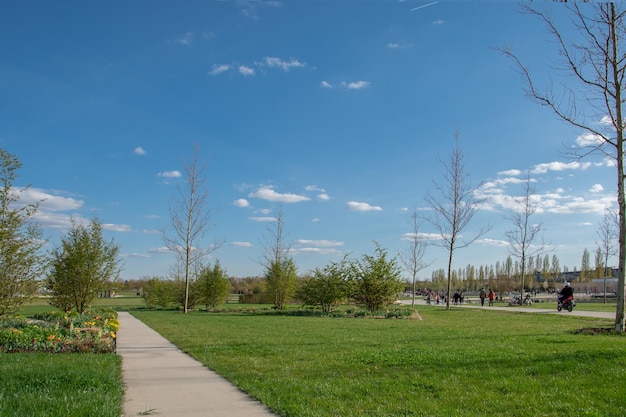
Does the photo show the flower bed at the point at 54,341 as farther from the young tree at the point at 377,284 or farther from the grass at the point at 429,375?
the young tree at the point at 377,284

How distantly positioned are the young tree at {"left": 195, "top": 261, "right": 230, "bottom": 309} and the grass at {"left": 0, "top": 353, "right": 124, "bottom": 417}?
26029mm

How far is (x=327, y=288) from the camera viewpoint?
89.7 feet

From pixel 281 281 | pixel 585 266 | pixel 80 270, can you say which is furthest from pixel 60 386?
pixel 585 266

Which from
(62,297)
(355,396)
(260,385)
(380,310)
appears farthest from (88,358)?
(380,310)

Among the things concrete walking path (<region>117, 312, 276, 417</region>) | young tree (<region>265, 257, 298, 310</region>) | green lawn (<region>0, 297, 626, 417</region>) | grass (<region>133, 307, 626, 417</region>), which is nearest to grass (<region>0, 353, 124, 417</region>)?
green lawn (<region>0, 297, 626, 417</region>)

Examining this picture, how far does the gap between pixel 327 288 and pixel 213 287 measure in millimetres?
11343

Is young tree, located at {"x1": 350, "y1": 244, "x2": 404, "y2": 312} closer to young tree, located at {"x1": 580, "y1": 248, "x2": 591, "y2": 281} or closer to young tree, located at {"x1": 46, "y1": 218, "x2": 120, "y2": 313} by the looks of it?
young tree, located at {"x1": 46, "y1": 218, "x2": 120, "y2": 313}

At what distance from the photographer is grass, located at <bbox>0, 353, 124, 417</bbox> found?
17.1 feet

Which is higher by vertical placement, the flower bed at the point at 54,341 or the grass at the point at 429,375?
the grass at the point at 429,375

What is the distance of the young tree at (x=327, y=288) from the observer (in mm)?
27172

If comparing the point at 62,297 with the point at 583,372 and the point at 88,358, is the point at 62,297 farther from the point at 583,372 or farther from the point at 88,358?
the point at 583,372

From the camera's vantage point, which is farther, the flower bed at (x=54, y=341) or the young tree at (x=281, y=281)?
the young tree at (x=281, y=281)

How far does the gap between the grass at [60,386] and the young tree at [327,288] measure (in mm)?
19024

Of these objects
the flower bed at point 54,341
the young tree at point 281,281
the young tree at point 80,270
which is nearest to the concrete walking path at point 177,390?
the flower bed at point 54,341
